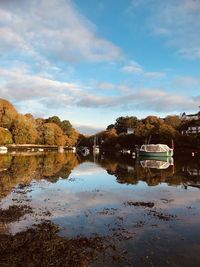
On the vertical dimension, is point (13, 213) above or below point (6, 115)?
below

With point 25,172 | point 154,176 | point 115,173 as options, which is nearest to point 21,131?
point 115,173

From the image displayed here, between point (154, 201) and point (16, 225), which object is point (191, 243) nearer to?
point (16, 225)

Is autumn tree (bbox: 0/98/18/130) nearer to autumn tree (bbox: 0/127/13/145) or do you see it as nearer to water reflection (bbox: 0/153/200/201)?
autumn tree (bbox: 0/127/13/145)

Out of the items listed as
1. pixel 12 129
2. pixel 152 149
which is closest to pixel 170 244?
pixel 152 149

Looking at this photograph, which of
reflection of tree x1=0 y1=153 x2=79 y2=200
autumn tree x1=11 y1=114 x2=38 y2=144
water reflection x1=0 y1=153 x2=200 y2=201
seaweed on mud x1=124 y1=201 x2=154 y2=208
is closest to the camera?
seaweed on mud x1=124 y1=201 x2=154 y2=208

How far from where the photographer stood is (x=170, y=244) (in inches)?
596

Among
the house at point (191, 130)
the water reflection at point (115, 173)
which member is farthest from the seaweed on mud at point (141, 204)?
the house at point (191, 130)

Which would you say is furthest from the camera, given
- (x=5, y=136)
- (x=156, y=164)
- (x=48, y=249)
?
(x=5, y=136)

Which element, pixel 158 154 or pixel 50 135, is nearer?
pixel 158 154

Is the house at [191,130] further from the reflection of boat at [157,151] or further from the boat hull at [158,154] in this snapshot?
the boat hull at [158,154]

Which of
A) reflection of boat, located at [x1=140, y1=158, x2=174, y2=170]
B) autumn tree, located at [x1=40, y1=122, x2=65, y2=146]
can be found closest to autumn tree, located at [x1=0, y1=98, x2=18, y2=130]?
autumn tree, located at [x1=40, y1=122, x2=65, y2=146]

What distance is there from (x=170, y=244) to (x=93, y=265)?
4362 millimetres

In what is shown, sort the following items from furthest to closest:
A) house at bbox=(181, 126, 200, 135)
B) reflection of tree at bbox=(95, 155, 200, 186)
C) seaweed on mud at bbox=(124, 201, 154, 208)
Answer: house at bbox=(181, 126, 200, 135)
reflection of tree at bbox=(95, 155, 200, 186)
seaweed on mud at bbox=(124, 201, 154, 208)

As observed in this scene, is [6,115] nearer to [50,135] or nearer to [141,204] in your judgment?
[50,135]
